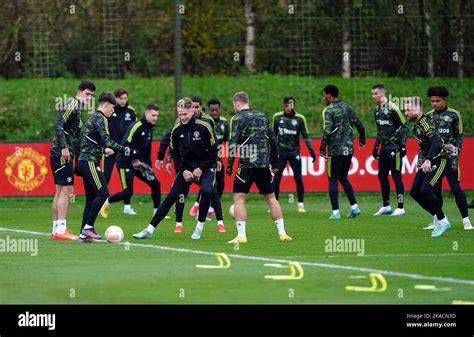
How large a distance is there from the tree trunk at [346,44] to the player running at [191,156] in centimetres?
1617

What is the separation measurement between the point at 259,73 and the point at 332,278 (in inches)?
1036

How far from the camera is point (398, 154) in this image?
2436cm

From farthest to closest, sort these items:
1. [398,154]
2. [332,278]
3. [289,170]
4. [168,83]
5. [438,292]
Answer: [168,83] < [289,170] < [398,154] < [332,278] < [438,292]

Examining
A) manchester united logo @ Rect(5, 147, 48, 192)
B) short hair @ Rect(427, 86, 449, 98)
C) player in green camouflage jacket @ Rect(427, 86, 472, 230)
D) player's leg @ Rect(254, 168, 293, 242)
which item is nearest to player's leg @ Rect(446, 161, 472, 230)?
player in green camouflage jacket @ Rect(427, 86, 472, 230)

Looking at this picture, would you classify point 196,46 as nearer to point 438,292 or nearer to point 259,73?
point 259,73

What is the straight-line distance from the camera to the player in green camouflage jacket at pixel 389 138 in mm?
24188

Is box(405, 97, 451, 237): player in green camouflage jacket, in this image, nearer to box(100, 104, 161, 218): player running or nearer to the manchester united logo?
box(100, 104, 161, 218): player running

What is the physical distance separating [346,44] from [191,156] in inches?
677

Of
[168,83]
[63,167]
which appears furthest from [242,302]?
[168,83]

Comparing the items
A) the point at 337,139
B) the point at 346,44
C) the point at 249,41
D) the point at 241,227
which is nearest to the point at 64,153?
the point at 241,227

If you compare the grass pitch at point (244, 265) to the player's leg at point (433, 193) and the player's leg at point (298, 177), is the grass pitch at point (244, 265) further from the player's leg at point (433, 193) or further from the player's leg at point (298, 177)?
the player's leg at point (298, 177)

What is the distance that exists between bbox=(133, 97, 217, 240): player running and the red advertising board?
33.1 ft

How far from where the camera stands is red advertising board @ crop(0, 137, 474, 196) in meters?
28.3
